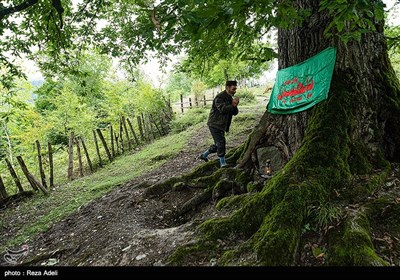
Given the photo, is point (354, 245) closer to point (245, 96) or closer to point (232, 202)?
point (232, 202)

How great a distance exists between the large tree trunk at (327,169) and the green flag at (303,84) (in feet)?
0.37

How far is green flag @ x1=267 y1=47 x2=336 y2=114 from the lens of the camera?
3.96 m

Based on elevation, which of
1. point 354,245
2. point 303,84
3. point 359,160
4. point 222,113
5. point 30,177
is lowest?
point 30,177

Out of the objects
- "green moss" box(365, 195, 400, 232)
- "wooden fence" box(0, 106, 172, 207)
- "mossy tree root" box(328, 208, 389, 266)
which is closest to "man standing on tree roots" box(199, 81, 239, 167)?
"green moss" box(365, 195, 400, 232)

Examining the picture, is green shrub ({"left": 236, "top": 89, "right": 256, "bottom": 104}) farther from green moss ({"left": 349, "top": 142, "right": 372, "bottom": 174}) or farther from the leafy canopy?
green moss ({"left": 349, "top": 142, "right": 372, "bottom": 174})

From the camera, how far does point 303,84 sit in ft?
14.0

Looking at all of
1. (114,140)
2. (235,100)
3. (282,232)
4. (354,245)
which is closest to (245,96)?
(114,140)

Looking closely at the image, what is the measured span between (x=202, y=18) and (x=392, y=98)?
12.1 feet

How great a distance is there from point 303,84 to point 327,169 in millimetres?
1570

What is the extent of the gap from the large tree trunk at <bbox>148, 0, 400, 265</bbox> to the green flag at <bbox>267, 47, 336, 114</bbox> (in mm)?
112

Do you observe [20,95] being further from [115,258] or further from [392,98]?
[392,98]

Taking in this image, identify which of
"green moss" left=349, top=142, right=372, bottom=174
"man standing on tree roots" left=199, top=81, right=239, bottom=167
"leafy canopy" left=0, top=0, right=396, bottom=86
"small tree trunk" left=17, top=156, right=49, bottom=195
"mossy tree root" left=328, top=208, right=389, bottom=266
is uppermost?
"leafy canopy" left=0, top=0, right=396, bottom=86

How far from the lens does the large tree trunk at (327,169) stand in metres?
2.63

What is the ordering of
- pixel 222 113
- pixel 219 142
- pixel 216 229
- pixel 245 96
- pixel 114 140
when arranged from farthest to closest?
1. pixel 245 96
2. pixel 114 140
3. pixel 219 142
4. pixel 222 113
5. pixel 216 229
